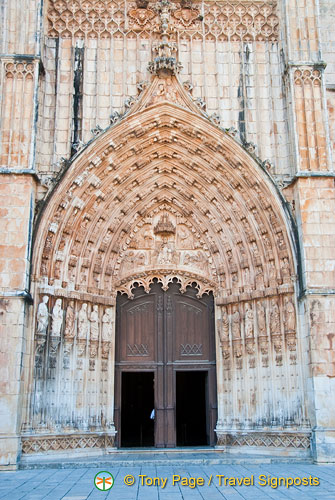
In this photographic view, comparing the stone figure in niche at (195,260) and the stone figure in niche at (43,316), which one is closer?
the stone figure in niche at (43,316)

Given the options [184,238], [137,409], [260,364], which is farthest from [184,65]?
[137,409]

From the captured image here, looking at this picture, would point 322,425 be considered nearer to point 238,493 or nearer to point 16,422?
point 238,493

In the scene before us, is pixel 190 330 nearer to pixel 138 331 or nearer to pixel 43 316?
pixel 138 331

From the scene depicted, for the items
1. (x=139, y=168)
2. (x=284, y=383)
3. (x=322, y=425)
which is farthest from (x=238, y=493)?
(x=139, y=168)

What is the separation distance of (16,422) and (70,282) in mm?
2860

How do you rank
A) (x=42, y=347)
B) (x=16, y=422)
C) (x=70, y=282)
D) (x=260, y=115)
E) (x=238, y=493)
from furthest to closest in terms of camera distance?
(x=260, y=115)
(x=70, y=282)
(x=42, y=347)
(x=16, y=422)
(x=238, y=493)

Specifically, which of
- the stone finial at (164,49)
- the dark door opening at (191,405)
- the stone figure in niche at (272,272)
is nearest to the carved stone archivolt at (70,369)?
the stone figure in niche at (272,272)

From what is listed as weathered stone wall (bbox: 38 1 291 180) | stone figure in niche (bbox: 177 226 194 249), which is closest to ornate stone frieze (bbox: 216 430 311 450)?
stone figure in niche (bbox: 177 226 194 249)

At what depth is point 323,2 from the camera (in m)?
12.1

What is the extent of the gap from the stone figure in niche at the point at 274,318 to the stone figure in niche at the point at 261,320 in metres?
0.18

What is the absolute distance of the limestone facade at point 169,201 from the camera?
398 inches

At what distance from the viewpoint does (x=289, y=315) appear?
10.6 m

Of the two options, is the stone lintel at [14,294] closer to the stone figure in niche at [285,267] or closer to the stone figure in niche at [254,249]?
the stone figure in niche at [254,249]

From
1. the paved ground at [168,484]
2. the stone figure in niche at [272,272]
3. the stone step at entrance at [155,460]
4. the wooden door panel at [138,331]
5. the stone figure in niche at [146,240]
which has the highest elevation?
the stone figure in niche at [146,240]
